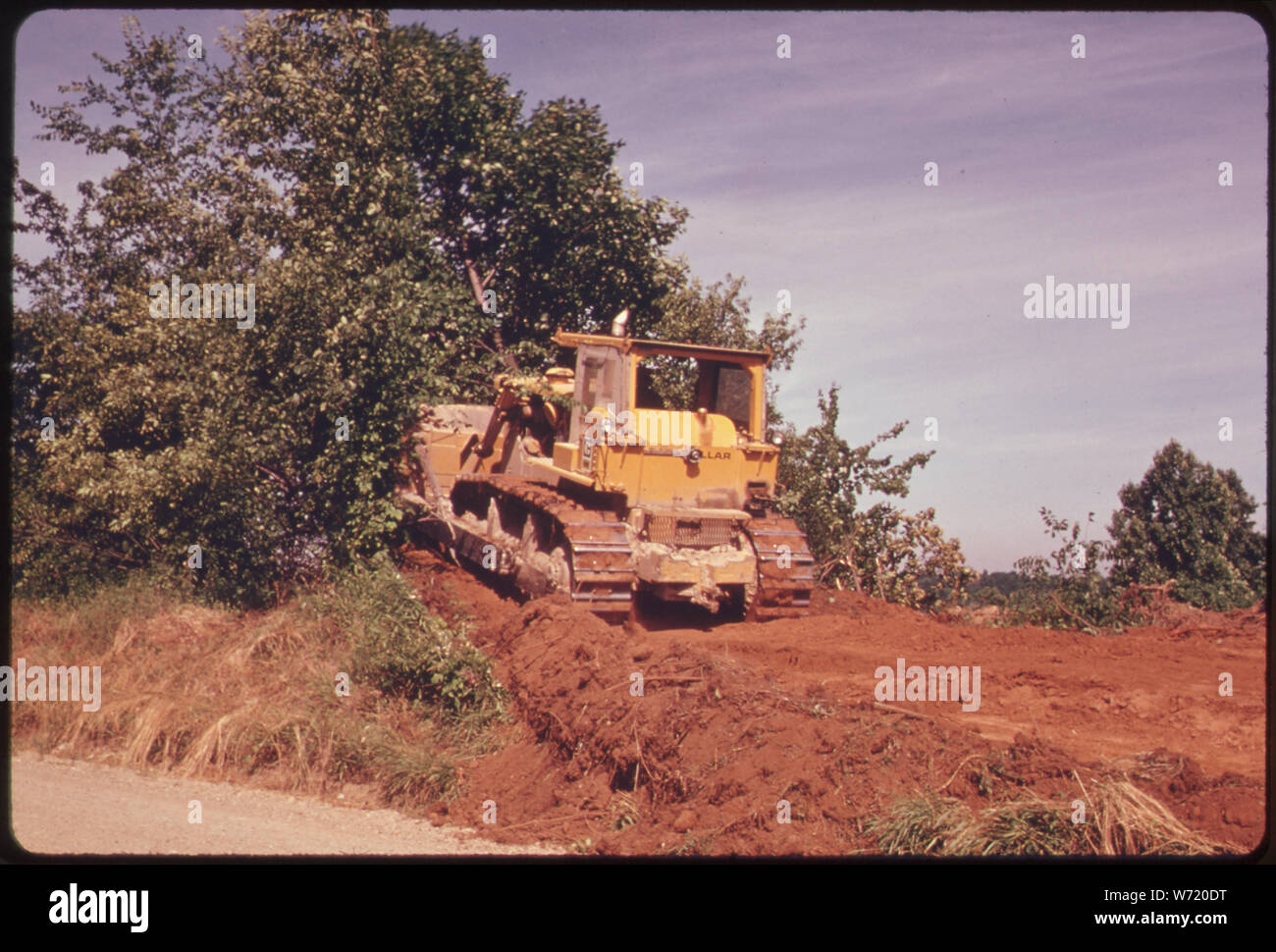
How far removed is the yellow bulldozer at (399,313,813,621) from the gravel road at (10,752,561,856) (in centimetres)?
436

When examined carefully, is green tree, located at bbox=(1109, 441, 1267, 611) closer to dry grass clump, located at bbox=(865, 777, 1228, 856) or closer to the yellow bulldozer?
the yellow bulldozer

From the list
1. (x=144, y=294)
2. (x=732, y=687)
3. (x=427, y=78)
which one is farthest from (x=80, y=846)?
(x=427, y=78)

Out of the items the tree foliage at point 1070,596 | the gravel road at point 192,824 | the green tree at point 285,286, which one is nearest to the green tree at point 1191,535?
the tree foliage at point 1070,596

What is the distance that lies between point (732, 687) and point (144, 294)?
10.3 meters

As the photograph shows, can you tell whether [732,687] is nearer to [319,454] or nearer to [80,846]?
[80,846]

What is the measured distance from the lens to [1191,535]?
16344mm

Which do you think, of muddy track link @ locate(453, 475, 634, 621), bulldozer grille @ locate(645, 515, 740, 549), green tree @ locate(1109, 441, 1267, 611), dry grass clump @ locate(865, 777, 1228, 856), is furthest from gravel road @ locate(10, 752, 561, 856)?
green tree @ locate(1109, 441, 1267, 611)

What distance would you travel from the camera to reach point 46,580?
42.0 ft

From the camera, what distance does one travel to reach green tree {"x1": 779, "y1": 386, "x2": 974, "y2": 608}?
611 inches

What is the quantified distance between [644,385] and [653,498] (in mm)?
2229

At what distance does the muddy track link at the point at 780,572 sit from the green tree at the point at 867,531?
2.91 metres

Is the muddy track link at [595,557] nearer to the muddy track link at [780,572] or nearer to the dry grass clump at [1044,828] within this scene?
the muddy track link at [780,572]

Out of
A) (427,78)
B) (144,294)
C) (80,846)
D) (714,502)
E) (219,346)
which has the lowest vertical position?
(80,846)
